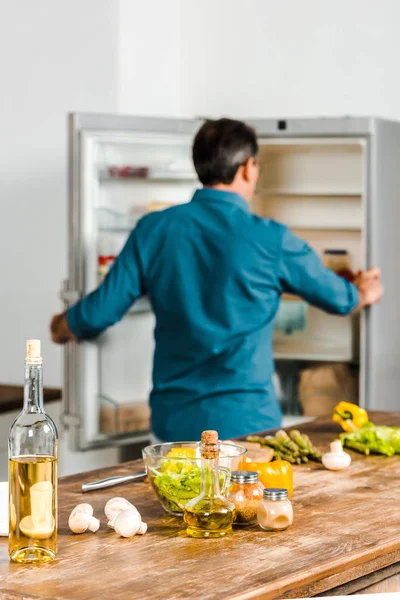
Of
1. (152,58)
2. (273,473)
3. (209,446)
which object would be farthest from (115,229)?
(209,446)

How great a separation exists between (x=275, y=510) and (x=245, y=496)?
→ 0.06m

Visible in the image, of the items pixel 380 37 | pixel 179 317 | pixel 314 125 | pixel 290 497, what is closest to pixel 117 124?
pixel 314 125

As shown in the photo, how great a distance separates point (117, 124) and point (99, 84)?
42.3 inches

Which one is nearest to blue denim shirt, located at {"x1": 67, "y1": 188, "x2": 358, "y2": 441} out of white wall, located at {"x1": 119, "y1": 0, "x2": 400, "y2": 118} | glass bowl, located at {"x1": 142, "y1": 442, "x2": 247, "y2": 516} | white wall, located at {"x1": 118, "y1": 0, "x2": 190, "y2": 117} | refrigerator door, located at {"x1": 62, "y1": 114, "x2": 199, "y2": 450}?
refrigerator door, located at {"x1": 62, "y1": 114, "x2": 199, "y2": 450}

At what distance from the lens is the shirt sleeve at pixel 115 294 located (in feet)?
10.2

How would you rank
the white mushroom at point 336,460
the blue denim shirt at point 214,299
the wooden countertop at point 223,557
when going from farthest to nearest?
the blue denim shirt at point 214,299, the white mushroom at point 336,460, the wooden countertop at point 223,557

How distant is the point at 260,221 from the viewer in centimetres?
299

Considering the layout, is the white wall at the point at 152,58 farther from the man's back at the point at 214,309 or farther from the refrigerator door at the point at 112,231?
the man's back at the point at 214,309

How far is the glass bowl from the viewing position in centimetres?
172

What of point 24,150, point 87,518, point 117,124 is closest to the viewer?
point 87,518

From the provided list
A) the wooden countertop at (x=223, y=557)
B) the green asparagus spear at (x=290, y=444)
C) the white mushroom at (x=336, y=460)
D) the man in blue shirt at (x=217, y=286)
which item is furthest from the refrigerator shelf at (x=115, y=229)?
the wooden countertop at (x=223, y=557)

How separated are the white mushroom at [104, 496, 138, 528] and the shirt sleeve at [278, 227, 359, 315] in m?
1.39

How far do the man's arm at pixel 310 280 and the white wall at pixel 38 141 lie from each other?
1.79 m

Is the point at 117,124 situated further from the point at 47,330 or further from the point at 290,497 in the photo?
the point at 290,497
